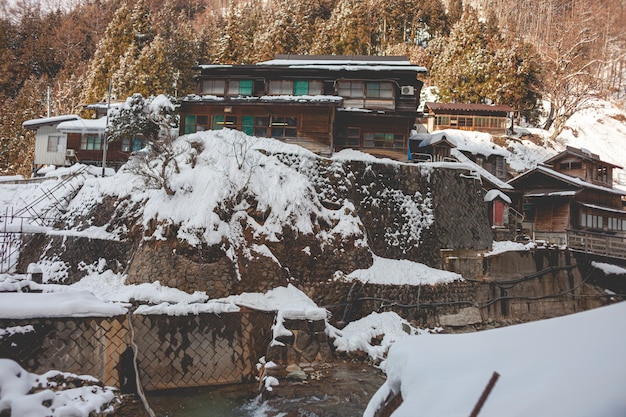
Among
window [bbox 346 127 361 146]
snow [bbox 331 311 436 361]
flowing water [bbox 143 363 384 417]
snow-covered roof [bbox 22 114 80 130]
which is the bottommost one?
flowing water [bbox 143 363 384 417]

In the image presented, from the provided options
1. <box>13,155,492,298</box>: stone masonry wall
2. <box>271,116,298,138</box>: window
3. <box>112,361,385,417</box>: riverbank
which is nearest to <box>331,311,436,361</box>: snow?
<box>112,361,385,417</box>: riverbank

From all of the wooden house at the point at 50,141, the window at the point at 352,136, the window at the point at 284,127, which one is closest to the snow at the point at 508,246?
the window at the point at 352,136

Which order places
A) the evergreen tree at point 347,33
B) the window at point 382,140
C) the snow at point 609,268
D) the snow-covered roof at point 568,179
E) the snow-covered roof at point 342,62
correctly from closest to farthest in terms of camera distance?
the snow at point 609,268, the window at point 382,140, the snow-covered roof at point 342,62, the snow-covered roof at point 568,179, the evergreen tree at point 347,33

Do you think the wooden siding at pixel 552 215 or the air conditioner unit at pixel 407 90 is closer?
the air conditioner unit at pixel 407 90

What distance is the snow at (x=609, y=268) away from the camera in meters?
25.8

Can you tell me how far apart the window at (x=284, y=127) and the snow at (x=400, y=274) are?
33.9 ft

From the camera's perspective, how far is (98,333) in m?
12.6

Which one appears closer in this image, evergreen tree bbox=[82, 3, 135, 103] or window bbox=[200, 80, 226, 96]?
window bbox=[200, 80, 226, 96]

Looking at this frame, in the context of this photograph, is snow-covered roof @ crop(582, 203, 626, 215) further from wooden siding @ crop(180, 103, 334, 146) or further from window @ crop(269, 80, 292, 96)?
window @ crop(269, 80, 292, 96)

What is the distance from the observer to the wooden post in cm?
310

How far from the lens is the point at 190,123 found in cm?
2683

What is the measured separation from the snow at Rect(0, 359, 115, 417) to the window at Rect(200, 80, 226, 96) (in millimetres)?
20517

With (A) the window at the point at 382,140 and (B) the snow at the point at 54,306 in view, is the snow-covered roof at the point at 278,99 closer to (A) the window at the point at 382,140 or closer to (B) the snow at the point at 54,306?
(A) the window at the point at 382,140

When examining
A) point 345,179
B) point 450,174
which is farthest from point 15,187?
point 450,174
